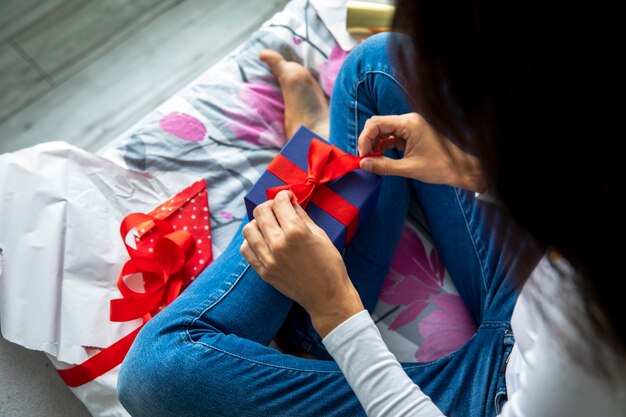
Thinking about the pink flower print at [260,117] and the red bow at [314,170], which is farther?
the pink flower print at [260,117]

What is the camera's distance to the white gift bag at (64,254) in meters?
0.87

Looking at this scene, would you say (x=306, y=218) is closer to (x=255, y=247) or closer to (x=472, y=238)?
(x=255, y=247)

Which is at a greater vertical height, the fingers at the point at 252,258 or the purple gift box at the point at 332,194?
the purple gift box at the point at 332,194

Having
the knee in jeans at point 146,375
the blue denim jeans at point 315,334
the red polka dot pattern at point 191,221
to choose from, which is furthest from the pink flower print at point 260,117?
the knee in jeans at point 146,375

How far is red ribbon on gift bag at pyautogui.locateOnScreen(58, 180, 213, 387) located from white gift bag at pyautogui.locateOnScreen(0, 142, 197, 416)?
0.06 ft

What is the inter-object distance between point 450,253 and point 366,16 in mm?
539

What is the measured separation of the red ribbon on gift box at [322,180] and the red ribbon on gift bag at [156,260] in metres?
0.23

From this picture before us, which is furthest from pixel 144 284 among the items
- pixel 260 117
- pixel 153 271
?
pixel 260 117

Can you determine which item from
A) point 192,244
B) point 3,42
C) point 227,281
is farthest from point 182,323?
point 3,42

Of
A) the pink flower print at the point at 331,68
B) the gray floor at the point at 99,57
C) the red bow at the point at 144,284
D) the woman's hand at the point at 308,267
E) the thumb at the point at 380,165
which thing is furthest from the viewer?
the gray floor at the point at 99,57

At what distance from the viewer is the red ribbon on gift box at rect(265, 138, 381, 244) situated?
0.77 meters

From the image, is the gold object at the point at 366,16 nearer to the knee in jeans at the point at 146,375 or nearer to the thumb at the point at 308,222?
the thumb at the point at 308,222

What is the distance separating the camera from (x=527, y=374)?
0.52 m

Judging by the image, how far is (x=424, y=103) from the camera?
0.49m
